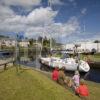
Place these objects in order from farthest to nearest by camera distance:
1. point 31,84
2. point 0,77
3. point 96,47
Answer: point 96,47
point 0,77
point 31,84

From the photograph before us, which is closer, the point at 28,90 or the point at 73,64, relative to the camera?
the point at 28,90

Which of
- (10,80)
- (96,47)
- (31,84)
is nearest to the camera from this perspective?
(31,84)

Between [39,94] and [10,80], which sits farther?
[10,80]

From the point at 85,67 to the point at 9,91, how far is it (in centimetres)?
2980

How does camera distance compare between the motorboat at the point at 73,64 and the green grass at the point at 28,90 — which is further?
the motorboat at the point at 73,64

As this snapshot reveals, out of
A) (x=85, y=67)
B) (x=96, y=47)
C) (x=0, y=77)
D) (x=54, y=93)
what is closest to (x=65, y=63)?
(x=85, y=67)

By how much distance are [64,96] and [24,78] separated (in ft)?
12.4

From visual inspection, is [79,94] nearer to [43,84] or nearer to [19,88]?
[43,84]

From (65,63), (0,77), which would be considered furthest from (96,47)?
(0,77)

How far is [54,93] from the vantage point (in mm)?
12570

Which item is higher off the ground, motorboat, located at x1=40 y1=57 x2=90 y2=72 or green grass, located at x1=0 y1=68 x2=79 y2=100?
green grass, located at x1=0 y1=68 x2=79 y2=100

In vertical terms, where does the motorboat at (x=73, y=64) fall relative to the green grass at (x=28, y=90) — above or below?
below

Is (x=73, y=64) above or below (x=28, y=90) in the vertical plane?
below

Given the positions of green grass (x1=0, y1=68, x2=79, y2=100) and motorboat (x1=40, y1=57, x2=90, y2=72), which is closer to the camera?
green grass (x1=0, y1=68, x2=79, y2=100)
